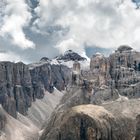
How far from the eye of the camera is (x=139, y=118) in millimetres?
183500

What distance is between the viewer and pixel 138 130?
600ft

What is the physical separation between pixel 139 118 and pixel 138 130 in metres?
4.08
